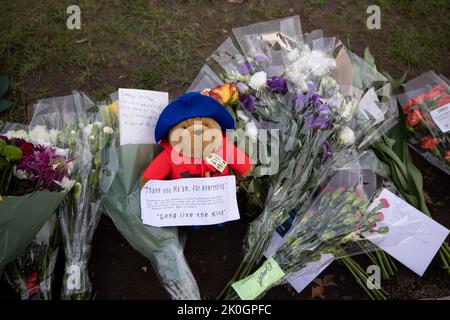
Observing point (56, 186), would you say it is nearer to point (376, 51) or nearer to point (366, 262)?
point (366, 262)

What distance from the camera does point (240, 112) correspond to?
2.12 m

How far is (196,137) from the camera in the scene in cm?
197

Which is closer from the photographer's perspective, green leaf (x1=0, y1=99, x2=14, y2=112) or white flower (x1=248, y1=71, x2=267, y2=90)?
white flower (x1=248, y1=71, x2=267, y2=90)

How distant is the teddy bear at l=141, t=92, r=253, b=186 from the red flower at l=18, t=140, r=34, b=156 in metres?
0.49

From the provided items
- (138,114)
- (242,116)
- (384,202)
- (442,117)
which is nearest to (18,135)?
(138,114)

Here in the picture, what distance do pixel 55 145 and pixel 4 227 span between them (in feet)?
1.57

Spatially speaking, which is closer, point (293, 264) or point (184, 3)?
point (293, 264)

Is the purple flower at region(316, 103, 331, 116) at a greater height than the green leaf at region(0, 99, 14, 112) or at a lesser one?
lesser

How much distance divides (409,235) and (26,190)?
5.61 ft

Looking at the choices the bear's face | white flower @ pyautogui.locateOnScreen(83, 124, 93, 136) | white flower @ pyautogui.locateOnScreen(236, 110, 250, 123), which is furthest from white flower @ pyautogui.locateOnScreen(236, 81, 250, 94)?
white flower @ pyautogui.locateOnScreen(83, 124, 93, 136)

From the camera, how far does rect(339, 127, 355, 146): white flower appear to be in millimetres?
1951

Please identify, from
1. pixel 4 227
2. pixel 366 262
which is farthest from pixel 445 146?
pixel 4 227

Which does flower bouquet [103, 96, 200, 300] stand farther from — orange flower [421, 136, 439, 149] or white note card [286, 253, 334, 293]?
orange flower [421, 136, 439, 149]

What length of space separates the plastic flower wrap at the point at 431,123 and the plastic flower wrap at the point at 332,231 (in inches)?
26.3
